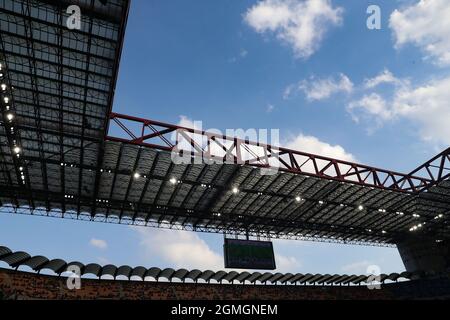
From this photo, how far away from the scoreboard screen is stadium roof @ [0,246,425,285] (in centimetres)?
370

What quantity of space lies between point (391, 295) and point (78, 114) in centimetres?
4608

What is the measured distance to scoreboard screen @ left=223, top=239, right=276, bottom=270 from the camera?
3084cm

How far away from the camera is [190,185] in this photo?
29.8 metres

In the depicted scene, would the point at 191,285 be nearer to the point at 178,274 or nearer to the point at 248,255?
the point at 178,274

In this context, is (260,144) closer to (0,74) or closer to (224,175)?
(224,175)

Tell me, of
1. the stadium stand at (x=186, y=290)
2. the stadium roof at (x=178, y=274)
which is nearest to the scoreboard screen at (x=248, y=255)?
the stadium roof at (x=178, y=274)

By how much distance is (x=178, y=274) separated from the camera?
3241 centimetres

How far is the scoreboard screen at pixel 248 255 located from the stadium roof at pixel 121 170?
4.19 m

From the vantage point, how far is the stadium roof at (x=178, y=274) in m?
25.7

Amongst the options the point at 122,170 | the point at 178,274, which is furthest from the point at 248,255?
the point at 122,170

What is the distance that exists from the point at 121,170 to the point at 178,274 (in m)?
12.7

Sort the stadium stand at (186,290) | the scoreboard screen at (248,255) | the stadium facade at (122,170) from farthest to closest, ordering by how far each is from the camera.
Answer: the scoreboard screen at (248,255)
the stadium stand at (186,290)
the stadium facade at (122,170)

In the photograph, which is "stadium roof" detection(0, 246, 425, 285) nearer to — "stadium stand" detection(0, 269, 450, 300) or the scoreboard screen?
"stadium stand" detection(0, 269, 450, 300)

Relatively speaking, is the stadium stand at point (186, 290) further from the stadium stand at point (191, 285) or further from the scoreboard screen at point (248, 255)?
the scoreboard screen at point (248, 255)
